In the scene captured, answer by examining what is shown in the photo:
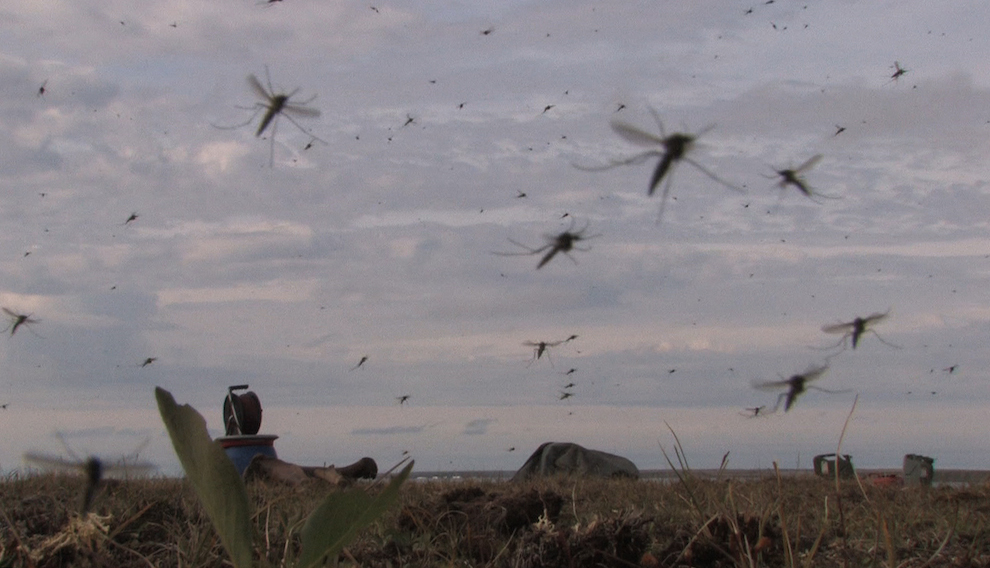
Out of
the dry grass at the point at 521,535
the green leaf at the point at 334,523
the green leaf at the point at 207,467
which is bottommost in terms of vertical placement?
the dry grass at the point at 521,535

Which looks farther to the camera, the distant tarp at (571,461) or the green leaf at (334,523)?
the distant tarp at (571,461)

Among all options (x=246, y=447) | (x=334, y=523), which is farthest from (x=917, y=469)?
(x=334, y=523)

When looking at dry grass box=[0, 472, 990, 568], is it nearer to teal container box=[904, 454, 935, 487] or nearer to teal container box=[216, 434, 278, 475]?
teal container box=[216, 434, 278, 475]

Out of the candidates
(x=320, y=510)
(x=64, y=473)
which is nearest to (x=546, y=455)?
(x=64, y=473)

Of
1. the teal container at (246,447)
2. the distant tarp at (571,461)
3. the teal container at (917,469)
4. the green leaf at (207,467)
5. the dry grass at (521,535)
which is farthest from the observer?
the distant tarp at (571,461)

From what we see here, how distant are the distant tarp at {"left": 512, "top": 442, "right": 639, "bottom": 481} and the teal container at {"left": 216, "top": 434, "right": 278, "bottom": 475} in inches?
111

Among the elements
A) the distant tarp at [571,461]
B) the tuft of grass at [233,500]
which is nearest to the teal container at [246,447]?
the distant tarp at [571,461]

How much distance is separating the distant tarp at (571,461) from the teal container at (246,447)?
2.83 meters

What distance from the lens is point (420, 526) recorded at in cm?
285

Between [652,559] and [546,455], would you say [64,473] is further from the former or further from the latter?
[546,455]

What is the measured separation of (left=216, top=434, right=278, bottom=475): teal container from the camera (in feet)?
27.5

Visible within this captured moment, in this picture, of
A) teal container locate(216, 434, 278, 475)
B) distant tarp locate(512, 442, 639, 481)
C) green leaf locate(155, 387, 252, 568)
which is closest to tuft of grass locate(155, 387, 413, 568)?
green leaf locate(155, 387, 252, 568)

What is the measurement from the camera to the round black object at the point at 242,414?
9.05m

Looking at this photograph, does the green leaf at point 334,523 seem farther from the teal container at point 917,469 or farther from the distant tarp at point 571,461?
the teal container at point 917,469
